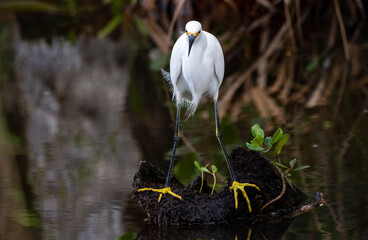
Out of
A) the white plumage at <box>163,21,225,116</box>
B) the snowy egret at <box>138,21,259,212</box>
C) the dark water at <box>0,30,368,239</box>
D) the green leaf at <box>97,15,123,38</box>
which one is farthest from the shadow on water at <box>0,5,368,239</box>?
the green leaf at <box>97,15,123,38</box>

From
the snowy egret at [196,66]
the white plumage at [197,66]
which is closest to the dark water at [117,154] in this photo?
the snowy egret at [196,66]

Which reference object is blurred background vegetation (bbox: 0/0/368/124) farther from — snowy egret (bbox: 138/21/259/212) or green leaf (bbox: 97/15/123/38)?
snowy egret (bbox: 138/21/259/212)

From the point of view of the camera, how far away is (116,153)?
373 cm

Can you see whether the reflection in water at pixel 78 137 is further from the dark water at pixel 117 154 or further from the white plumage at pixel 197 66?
Answer: the white plumage at pixel 197 66

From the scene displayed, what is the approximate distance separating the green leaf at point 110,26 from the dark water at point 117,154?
2091mm

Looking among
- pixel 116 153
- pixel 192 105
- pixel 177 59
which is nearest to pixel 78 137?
pixel 116 153

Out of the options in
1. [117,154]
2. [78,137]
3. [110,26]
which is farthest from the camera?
[110,26]

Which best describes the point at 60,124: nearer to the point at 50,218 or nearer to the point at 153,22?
the point at 50,218

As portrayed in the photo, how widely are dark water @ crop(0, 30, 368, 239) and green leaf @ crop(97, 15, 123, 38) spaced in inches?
82.3

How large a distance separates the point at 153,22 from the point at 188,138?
502 centimetres

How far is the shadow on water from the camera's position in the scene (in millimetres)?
2564

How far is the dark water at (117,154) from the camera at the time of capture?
8.44 feet

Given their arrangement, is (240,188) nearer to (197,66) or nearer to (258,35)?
(197,66)

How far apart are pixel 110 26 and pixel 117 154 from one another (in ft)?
17.3
